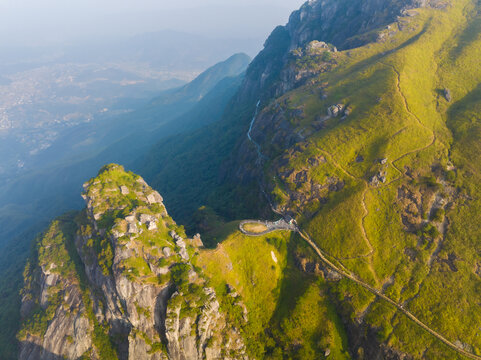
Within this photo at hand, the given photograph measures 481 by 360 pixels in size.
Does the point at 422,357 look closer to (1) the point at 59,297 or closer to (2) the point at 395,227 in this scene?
(2) the point at 395,227

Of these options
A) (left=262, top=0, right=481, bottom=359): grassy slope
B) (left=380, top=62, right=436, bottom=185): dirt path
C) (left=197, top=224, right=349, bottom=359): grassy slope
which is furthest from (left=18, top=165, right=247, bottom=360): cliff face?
(left=380, top=62, right=436, bottom=185): dirt path

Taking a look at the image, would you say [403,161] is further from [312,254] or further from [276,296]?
[276,296]

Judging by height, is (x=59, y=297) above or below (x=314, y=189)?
below

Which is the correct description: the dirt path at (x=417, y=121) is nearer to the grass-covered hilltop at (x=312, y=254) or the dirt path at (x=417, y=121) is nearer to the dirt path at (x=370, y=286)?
the dirt path at (x=370, y=286)

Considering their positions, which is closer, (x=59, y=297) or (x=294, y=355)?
(x=294, y=355)

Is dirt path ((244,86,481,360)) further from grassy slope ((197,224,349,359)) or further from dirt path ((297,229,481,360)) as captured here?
grassy slope ((197,224,349,359))

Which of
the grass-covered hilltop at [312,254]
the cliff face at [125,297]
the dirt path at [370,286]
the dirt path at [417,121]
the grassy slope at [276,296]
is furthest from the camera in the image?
the dirt path at [417,121]

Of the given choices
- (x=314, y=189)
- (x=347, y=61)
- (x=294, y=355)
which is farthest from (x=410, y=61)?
(x=294, y=355)

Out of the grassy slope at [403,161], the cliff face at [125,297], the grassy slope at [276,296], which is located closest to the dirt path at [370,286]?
the grassy slope at [403,161]
